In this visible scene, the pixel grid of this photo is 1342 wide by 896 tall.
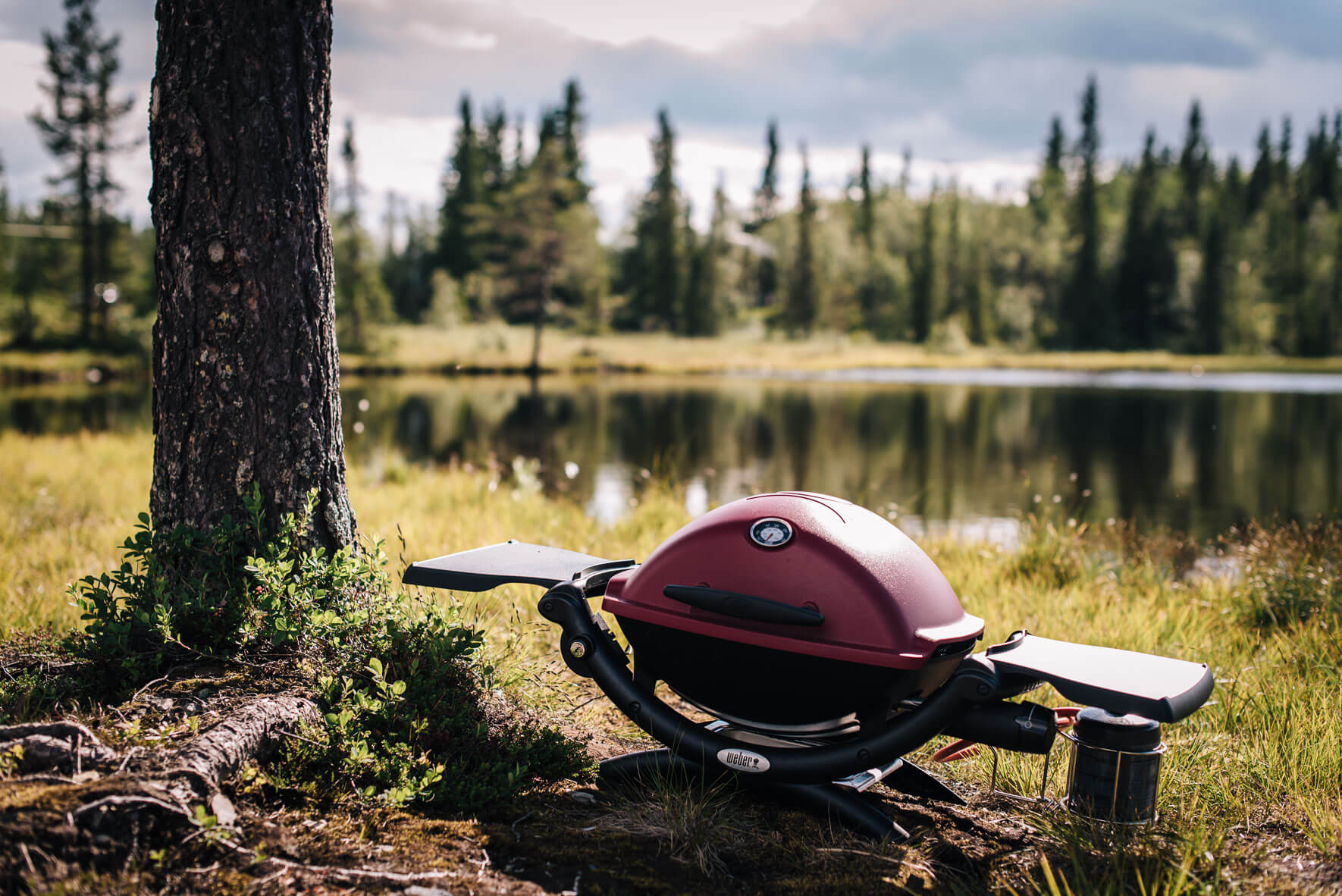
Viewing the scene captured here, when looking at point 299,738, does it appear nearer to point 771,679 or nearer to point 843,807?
point 771,679

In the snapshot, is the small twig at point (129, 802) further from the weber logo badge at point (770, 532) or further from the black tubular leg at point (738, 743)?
the weber logo badge at point (770, 532)

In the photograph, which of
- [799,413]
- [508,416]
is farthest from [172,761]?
[799,413]

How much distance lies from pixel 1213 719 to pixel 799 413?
2301 centimetres

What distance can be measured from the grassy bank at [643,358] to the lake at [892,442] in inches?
359

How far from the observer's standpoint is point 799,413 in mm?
26453

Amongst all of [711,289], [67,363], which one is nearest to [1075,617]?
[67,363]

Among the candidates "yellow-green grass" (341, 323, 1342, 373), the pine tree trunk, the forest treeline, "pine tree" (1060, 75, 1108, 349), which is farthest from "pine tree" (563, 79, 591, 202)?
the pine tree trunk

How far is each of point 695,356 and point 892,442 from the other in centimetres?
3272

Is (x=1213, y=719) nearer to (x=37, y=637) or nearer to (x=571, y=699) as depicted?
(x=571, y=699)

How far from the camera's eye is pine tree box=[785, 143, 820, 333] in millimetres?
73000

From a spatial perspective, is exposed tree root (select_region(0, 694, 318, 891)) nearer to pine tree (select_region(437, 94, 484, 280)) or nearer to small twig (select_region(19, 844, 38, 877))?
small twig (select_region(19, 844, 38, 877))

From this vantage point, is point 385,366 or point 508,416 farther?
point 385,366

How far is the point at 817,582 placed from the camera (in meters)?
2.55

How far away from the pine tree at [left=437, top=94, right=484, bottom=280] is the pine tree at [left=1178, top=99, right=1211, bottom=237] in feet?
188
